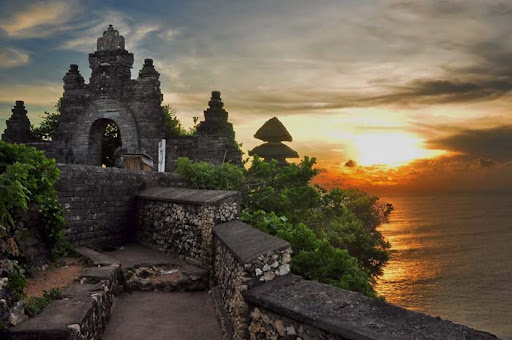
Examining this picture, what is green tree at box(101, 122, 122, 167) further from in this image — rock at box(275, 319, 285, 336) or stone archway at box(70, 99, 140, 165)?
rock at box(275, 319, 285, 336)

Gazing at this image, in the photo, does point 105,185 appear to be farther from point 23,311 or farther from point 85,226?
point 23,311

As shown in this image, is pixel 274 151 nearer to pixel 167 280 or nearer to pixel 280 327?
pixel 167 280

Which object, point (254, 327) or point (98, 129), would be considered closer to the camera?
point (254, 327)

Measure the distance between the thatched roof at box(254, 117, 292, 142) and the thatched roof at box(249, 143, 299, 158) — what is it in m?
0.33

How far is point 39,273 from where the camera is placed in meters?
7.32


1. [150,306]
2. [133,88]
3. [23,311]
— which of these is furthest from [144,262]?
[133,88]

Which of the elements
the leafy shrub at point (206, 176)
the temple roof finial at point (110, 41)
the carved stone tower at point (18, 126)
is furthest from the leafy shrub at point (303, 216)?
the carved stone tower at point (18, 126)

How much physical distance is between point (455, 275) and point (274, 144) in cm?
1339

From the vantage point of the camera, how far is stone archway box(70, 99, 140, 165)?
68.7 feet

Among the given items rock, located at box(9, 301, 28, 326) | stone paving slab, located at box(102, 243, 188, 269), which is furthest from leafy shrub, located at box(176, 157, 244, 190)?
rock, located at box(9, 301, 28, 326)

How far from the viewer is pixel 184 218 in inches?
376

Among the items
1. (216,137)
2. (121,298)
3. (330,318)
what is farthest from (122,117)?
(330,318)

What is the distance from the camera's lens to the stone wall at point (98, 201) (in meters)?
A: 10.3

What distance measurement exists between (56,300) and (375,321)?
418 centimetres
